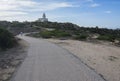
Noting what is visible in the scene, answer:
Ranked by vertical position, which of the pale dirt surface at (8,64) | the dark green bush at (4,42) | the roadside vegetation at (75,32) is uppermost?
the pale dirt surface at (8,64)

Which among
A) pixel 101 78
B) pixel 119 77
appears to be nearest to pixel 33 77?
pixel 101 78

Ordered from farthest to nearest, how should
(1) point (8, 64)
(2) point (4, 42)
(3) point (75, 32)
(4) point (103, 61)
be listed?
(3) point (75, 32) → (2) point (4, 42) → (4) point (103, 61) → (1) point (8, 64)

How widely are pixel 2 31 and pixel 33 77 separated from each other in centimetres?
2643

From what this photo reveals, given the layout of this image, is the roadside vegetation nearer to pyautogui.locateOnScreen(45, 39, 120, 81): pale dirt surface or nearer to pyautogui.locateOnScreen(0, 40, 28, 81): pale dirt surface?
pyautogui.locateOnScreen(45, 39, 120, 81): pale dirt surface

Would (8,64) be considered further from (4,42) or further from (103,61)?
(4,42)

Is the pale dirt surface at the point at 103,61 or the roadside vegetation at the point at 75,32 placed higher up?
the pale dirt surface at the point at 103,61

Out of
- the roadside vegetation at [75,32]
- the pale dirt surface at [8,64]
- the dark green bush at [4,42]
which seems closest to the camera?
the pale dirt surface at [8,64]

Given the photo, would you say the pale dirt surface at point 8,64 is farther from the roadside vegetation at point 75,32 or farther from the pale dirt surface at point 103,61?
the roadside vegetation at point 75,32

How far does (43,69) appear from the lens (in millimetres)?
15922

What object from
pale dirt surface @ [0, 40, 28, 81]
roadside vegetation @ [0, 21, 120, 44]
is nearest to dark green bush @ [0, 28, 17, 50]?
pale dirt surface @ [0, 40, 28, 81]

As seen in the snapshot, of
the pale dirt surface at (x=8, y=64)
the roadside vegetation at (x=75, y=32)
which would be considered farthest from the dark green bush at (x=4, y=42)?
the roadside vegetation at (x=75, y=32)

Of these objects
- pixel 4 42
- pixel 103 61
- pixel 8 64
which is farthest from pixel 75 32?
pixel 8 64

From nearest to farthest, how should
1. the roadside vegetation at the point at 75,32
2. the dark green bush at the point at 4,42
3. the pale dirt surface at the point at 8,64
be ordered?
1. the pale dirt surface at the point at 8,64
2. the dark green bush at the point at 4,42
3. the roadside vegetation at the point at 75,32

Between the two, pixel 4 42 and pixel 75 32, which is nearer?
pixel 4 42
